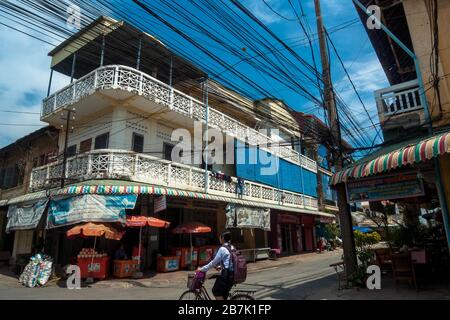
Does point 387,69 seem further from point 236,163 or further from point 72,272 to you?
point 72,272

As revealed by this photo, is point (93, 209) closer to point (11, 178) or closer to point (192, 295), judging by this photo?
point (192, 295)

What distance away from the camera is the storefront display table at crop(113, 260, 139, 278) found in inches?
482

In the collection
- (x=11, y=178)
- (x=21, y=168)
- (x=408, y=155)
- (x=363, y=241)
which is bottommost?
(x=363, y=241)

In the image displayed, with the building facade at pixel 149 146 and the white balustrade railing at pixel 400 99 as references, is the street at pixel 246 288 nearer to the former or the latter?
the building facade at pixel 149 146

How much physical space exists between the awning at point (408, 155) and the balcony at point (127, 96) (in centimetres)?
649

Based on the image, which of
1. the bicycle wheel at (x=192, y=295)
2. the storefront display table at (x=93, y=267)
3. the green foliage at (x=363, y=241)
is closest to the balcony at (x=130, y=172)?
the storefront display table at (x=93, y=267)

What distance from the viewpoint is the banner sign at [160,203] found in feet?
42.2

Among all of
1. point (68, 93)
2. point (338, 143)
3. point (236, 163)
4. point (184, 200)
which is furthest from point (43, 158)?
point (338, 143)

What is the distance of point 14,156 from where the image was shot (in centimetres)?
2023

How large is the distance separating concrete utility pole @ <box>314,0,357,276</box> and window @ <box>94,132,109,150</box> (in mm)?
9212

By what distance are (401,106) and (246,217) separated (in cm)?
1001

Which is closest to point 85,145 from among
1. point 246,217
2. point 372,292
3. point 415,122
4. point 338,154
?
point 246,217

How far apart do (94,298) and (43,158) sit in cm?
1168

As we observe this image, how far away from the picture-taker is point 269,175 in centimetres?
2081
